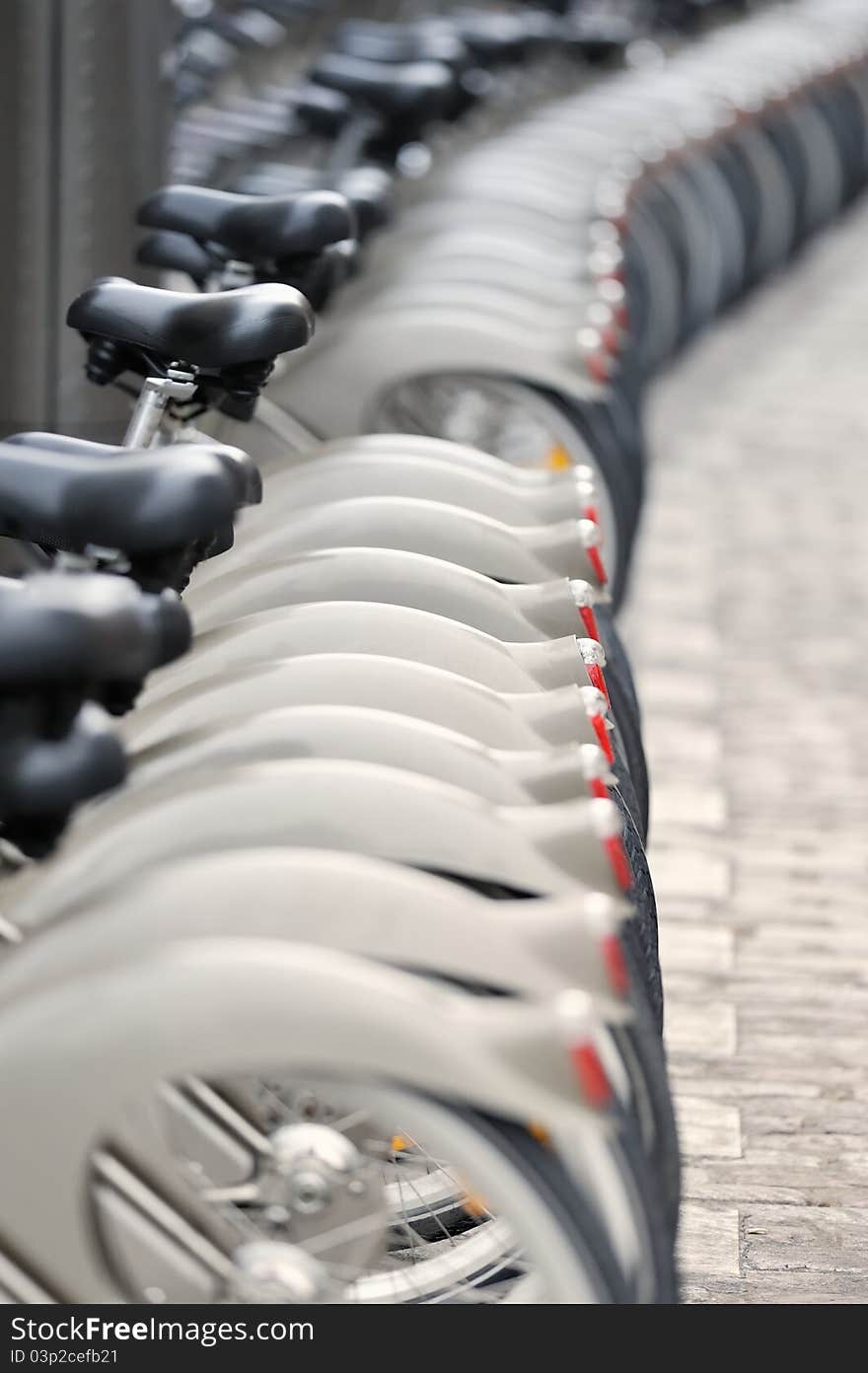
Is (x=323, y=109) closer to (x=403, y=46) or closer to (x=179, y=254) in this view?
(x=403, y=46)

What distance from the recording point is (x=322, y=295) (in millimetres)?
3572

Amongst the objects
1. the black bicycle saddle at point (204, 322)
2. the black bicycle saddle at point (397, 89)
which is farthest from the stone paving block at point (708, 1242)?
the black bicycle saddle at point (397, 89)

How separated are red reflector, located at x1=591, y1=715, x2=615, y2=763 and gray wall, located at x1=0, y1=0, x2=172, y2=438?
200 cm

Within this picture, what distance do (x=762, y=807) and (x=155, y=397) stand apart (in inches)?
73.9

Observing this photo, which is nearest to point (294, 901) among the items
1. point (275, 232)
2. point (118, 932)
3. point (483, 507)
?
point (118, 932)

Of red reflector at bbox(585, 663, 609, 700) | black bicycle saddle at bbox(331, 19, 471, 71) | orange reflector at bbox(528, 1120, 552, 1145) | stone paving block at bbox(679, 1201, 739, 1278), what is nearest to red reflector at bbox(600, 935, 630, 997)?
orange reflector at bbox(528, 1120, 552, 1145)

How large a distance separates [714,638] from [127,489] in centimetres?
325

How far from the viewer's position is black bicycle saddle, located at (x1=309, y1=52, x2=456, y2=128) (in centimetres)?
529

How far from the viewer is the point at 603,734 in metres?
2.27

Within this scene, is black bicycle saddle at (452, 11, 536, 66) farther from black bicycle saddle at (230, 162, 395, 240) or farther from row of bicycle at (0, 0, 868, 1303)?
row of bicycle at (0, 0, 868, 1303)

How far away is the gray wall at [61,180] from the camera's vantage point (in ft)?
13.1

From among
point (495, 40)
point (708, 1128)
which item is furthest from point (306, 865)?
point (495, 40)

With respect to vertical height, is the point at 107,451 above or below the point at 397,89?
above

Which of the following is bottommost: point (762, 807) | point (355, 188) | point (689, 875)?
point (762, 807)
